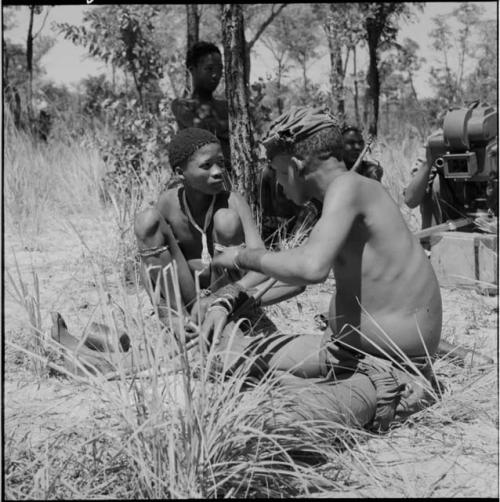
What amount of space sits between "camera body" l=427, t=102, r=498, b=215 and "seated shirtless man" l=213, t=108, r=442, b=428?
2.11 m

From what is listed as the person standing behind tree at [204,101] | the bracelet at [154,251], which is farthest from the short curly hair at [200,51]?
the bracelet at [154,251]

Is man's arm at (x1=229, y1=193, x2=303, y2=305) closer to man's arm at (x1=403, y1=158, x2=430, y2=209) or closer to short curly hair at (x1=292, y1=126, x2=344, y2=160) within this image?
short curly hair at (x1=292, y1=126, x2=344, y2=160)

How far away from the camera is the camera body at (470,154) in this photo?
4.54 metres

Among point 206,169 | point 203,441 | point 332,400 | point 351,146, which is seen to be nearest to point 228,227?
point 206,169

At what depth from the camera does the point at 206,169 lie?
353cm

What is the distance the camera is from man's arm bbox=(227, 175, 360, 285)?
2.33m

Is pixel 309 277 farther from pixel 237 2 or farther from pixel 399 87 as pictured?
pixel 399 87

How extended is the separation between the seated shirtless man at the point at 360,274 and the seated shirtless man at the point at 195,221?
91 centimetres

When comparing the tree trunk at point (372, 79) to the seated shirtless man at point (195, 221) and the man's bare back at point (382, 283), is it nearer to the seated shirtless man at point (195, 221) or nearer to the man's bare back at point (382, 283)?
the seated shirtless man at point (195, 221)

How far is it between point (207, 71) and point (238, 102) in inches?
27.3

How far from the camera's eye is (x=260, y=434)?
6.63 ft

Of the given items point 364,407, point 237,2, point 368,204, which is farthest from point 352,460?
point 237,2

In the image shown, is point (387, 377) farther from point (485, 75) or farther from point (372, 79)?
point (485, 75)

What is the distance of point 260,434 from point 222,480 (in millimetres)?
152
